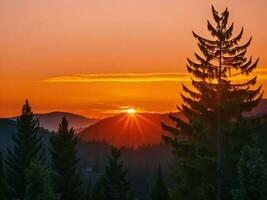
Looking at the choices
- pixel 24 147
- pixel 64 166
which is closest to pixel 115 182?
pixel 64 166

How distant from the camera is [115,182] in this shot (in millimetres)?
49656

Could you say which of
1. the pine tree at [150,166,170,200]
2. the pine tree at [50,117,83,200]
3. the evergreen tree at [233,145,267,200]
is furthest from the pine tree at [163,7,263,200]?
the pine tree at [150,166,170,200]

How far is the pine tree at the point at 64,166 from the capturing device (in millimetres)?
45906

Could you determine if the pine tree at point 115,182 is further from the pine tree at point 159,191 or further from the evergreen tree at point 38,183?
the evergreen tree at point 38,183

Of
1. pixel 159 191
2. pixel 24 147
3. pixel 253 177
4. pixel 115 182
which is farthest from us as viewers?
pixel 159 191

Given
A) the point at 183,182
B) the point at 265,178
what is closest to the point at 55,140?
the point at 183,182

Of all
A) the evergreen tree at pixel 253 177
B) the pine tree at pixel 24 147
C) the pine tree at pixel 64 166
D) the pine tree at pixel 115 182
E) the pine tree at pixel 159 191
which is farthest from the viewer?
the pine tree at pixel 159 191

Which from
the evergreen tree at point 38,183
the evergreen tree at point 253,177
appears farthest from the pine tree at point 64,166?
the evergreen tree at point 253,177

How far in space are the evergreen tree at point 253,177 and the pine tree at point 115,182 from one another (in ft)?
88.9

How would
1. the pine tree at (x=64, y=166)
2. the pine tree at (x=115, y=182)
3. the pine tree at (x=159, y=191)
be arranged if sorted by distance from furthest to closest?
the pine tree at (x=159, y=191) → the pine tree at (x=115, y=182) → the pine tree at (x=64, y=166)

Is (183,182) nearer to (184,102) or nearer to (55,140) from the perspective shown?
(184,102)

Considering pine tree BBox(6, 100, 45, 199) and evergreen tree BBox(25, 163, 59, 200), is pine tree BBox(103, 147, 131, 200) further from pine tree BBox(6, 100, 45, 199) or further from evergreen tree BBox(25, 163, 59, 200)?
evergreen tree BBox(25, 163, 59, 200)

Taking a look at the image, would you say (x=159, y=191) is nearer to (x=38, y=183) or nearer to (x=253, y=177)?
(x=38, y=183)

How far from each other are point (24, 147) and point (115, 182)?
8849 millimetres
